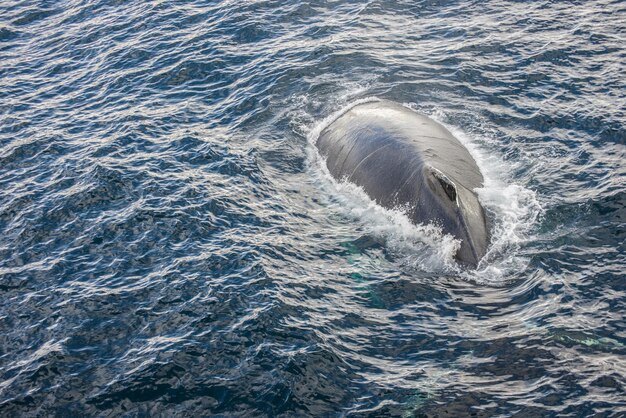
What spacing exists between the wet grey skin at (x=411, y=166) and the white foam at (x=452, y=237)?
274mm

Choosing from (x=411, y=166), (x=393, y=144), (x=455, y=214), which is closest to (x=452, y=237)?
(x=455, y=214)

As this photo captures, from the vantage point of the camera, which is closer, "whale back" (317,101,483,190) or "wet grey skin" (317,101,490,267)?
"wet grey skin" (317,101,490,267)

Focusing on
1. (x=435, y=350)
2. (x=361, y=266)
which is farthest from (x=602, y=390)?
(x=361, y=266)

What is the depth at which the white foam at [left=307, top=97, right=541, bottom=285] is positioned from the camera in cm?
1923

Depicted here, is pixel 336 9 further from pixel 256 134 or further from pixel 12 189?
pixel 12 189

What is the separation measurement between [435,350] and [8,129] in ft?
72.3

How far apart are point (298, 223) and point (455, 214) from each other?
223 inches

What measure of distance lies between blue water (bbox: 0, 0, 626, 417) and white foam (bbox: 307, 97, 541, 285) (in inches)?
3.0

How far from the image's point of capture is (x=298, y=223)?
22734mm

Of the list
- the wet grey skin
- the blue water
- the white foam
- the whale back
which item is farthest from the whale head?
the whale back

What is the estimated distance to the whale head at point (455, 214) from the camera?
19125 millimetres

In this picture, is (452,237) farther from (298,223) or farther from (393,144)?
(298,223)

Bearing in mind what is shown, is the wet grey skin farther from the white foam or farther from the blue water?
the blue water

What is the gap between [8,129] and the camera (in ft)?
98.2
